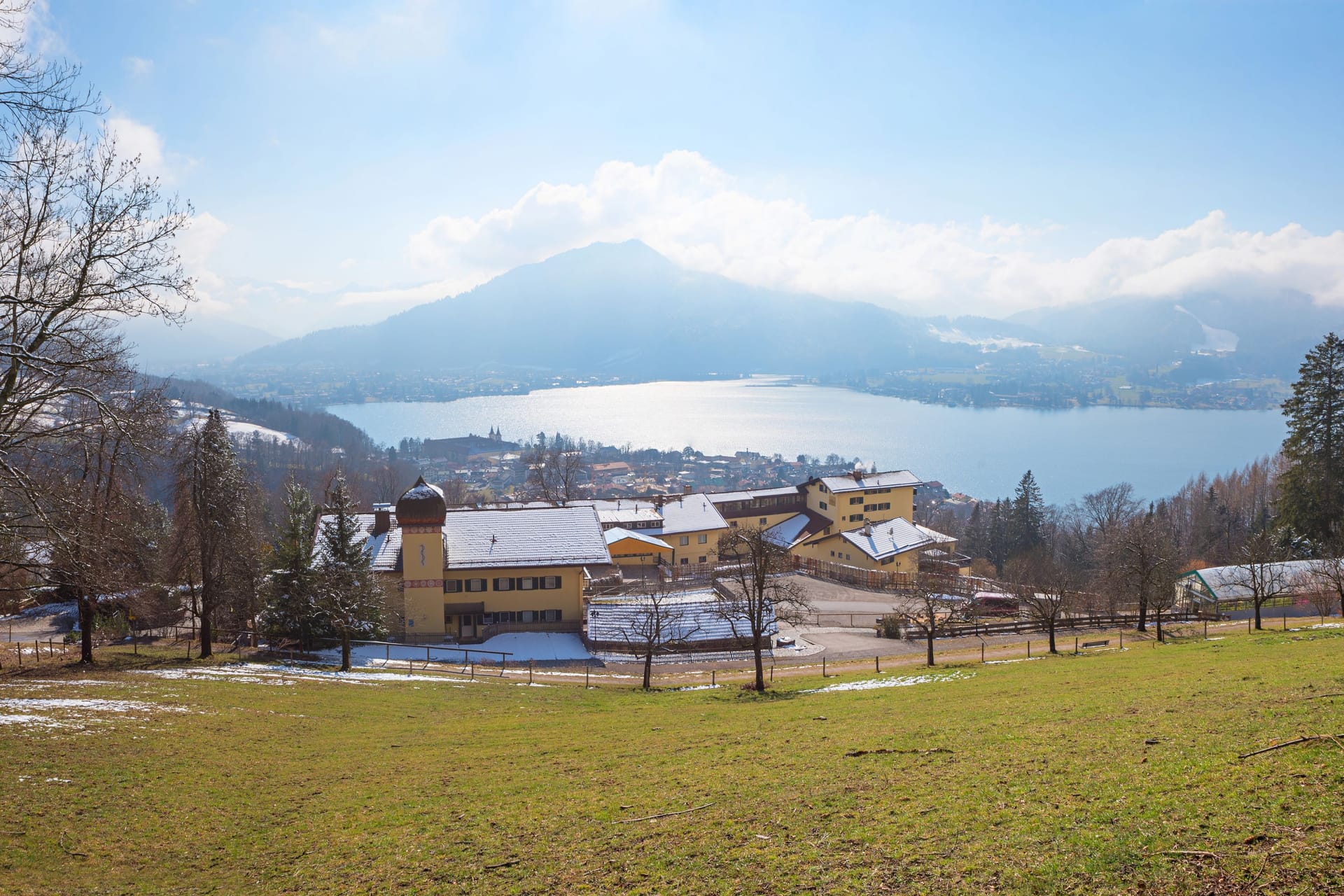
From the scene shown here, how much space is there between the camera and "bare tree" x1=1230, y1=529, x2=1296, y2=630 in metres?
32.0

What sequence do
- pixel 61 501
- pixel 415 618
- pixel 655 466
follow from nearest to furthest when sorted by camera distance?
pixel 61 501, pixel 415 618, pixel 655 466

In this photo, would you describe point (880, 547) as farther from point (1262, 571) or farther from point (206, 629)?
point (206, 629)

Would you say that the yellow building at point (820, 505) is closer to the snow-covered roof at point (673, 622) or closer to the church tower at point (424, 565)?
the snow-covered roof at point (673, 622)

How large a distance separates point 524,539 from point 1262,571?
1398 inches

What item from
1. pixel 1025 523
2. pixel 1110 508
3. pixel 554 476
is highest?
pixel 554 476

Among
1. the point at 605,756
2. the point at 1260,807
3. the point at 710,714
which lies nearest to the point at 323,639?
the point at 710,714

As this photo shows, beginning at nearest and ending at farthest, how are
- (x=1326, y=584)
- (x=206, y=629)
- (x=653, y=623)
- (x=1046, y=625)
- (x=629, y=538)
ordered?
(x=206, y=629) < (x=653, y=623) < (x=1326, y=584) < (x=1046, y=625) < (x=629, y=538)

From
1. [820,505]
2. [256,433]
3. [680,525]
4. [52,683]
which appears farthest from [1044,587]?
[256,433]

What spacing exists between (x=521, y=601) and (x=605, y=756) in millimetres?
26810

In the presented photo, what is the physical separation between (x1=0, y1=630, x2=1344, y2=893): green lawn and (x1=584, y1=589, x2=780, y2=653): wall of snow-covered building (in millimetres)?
18235

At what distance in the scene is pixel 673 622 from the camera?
36.5m

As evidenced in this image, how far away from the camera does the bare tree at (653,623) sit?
32812 millimetres

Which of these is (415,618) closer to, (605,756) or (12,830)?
(605,756)

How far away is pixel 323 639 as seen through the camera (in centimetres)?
3164
